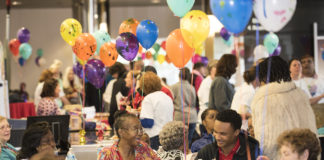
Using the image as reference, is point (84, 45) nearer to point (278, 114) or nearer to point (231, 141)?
point (231, 141)

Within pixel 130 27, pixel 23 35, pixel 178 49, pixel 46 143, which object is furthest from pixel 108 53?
pixel 23 35

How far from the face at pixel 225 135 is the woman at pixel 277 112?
0.63ft

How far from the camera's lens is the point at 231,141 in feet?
10.7

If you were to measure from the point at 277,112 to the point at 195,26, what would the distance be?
5.33 ft

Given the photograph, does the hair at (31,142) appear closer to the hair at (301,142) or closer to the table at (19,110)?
the hair at (301,142)

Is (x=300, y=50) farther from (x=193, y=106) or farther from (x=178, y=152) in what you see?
(x=178, y=152)

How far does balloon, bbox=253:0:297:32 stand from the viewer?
3266 millimetres

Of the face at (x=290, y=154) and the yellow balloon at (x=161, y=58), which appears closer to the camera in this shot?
the face at (x=290, y=154)

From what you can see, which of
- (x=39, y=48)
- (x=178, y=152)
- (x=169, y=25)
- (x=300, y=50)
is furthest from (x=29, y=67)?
(x=178, y=152)

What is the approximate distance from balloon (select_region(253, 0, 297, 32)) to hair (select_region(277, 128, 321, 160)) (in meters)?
0.84

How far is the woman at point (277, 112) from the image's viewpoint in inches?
128

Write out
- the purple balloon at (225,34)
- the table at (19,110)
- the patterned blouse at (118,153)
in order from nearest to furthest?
1. the patterned blouse at (118,153)
2. the table at (19,110)
3. the purple balloon at (225,34)

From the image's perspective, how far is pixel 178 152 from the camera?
146 inches

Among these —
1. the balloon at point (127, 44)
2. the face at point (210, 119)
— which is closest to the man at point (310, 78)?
the face at point (210, 119)
